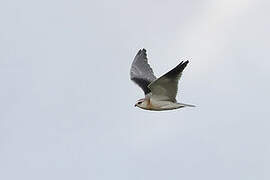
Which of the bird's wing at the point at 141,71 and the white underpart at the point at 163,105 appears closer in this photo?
the white underpart at the point at 163,105

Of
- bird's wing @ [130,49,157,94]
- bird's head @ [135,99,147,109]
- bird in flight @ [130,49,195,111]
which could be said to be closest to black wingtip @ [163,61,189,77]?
bird in flight @ [130,49,195,111]

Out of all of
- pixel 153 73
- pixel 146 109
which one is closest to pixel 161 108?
pixel 146 109

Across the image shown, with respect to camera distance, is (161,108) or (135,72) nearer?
(161,108)

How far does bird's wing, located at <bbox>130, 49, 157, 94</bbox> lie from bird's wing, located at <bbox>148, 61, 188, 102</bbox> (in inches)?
114

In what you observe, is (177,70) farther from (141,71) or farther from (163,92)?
(141,71)

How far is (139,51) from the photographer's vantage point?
35.1 m

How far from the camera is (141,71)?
33844 mm

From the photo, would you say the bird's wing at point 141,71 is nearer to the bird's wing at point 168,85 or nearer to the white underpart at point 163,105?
the white underpart at point 163,105

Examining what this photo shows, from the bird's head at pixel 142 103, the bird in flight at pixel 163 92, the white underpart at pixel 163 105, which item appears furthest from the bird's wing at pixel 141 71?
the white underpart at pixel 163 105

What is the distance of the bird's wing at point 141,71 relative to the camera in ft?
107

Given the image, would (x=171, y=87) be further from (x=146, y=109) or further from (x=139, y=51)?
(x=139, y=51)

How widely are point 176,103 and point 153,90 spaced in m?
0.95

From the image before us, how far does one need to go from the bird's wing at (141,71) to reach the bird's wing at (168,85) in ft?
9.50

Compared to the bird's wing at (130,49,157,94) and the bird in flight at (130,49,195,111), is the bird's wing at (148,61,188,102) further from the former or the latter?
the bird's wing at (130,49,157,94)
